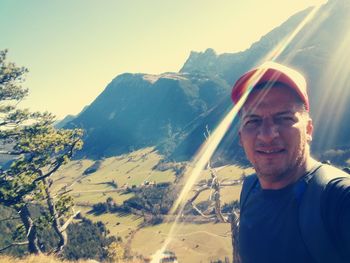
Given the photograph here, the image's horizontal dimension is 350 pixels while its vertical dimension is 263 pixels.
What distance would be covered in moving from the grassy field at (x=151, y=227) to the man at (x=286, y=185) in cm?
1585

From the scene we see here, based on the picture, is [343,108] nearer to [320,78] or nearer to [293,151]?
[320,78]

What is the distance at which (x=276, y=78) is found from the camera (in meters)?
2.32

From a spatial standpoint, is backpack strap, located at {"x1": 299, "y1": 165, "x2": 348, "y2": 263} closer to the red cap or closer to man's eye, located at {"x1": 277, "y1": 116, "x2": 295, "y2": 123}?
man's eye, located at {"x1": 277, "y1": 116, "x2": 295, "y2": 123}

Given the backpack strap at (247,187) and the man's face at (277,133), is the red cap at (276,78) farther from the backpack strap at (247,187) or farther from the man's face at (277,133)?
the backpack strap at (247,187)

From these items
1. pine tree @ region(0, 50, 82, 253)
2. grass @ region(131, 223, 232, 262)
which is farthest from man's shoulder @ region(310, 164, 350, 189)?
grass @ region(131, 223, 232, 262)

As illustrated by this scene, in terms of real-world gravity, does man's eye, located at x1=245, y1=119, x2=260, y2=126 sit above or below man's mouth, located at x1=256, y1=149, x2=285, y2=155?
above

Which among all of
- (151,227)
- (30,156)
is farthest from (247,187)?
(151,227)

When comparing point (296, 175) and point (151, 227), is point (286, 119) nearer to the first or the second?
point (296, 175)

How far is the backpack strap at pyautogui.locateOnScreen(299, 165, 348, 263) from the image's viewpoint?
1698 mm

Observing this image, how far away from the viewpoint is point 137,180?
506 ft

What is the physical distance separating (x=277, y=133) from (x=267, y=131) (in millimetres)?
74

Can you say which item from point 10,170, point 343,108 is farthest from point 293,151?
point 343,108

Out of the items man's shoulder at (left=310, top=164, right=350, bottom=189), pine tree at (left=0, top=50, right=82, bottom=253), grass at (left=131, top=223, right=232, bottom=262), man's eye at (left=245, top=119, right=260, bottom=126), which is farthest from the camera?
grass at (left=131, top=223, right=232, bottom=262)

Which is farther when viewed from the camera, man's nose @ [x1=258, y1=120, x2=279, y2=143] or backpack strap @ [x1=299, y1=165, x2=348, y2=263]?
man's nose @ [x1=258, y1=120, x2=279, y2=143]
